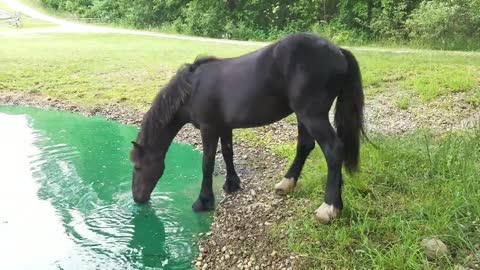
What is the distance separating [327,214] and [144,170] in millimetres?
2055

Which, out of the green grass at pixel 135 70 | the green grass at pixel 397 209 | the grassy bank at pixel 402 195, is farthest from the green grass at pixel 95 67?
the green grass at pixel 397 209

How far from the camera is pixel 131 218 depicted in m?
5.08

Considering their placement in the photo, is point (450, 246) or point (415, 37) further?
point (415, 37)

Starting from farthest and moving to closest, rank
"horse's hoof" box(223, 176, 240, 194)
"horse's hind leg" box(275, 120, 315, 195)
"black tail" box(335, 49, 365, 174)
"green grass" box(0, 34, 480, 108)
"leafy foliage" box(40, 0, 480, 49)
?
"leafy foliage" box(40, 0, 480, 49), "green grass" box(0, 34, 480, 108), "horse's hoof" box(223, 176, 240, 194), "horse's hind leg" box(275, 120, 315, 195), "black tail" box(335, 49, 365, 174)

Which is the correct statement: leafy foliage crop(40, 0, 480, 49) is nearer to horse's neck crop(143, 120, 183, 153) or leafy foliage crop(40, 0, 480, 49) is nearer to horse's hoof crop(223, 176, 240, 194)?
horse's hoof crop(223, 176, 240, 194)

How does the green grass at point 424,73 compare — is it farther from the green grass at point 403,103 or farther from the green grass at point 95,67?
the green grass at point 95,67

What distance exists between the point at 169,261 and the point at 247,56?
6.86 feet

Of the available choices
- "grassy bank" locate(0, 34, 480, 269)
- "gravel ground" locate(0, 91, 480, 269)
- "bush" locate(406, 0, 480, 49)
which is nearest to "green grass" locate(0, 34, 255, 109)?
"gravel ground" locate(0, 91, 480, 269)

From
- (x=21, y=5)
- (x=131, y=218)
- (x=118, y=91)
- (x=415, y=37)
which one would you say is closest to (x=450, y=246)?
(x=131, y=218)

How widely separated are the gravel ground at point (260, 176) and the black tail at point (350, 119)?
2.66 feet

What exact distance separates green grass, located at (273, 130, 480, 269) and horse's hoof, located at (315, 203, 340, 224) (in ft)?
0.18

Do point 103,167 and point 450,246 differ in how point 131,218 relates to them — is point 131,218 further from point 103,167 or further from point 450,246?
point 450,246

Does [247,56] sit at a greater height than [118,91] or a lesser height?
greater

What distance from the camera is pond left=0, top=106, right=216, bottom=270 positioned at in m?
4.42
